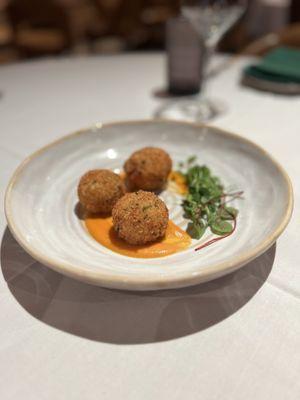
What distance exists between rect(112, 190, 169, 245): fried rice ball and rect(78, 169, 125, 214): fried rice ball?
0.08 m

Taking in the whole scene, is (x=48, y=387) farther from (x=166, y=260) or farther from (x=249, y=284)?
(x=249, y=284)

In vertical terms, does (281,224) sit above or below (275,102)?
above

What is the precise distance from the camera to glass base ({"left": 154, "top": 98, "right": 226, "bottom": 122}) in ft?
5.81

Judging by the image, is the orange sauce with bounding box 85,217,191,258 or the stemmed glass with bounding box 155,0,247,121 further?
the stemmed glass with bounding box 155,0,247,121

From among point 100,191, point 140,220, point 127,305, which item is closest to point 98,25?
point 100,191

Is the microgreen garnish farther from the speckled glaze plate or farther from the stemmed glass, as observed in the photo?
the stemmed glass

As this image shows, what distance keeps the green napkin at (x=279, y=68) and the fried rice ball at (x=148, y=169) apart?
3.31 feet

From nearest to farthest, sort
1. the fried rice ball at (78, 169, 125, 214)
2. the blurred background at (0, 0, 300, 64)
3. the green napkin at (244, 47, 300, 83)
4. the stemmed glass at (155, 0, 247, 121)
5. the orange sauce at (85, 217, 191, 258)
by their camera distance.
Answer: the orange sauce at (85, 217, 191, 258) < the fried rice ball at (78, 169, 125, 214) < the stemmed glass at (155, 0, 247, 121) < the green napkin at (244, 47, 300, 83) < the blurred background at (0, 0, 300, 64)

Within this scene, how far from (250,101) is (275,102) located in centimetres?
11

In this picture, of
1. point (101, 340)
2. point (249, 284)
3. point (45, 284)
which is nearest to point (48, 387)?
point (101, 340)

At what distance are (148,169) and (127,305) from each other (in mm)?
436

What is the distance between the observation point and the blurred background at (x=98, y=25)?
160 inches

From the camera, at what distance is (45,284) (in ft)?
2.97

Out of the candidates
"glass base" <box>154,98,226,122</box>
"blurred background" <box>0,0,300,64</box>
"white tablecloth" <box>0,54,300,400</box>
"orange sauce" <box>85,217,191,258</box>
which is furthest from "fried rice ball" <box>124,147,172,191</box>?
"blurred background" <box>0,0,300,64</box>
